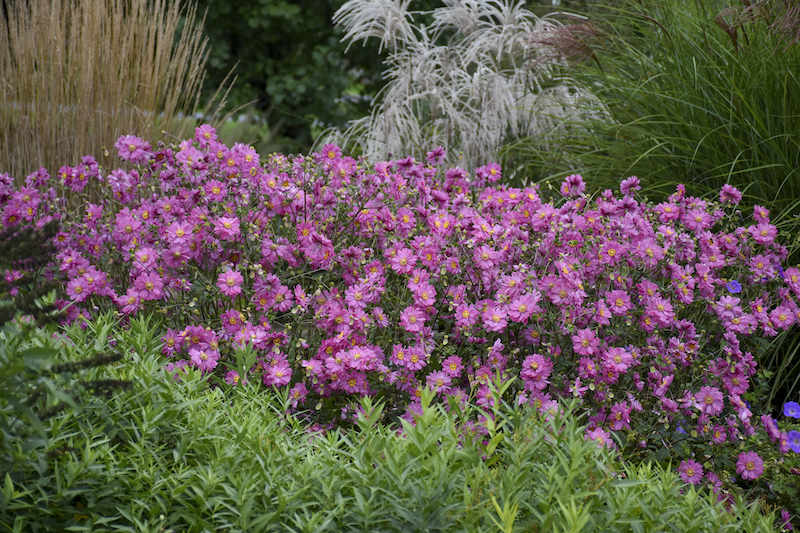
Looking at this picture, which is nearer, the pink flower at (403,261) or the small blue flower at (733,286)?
the pink flower at (403,261)

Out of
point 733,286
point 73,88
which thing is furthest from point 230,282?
point 73,88

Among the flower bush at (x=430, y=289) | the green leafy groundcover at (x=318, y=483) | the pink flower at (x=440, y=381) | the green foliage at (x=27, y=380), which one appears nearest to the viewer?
the green foliage at (x=27, y=380)

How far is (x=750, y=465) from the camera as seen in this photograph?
264 centimetres

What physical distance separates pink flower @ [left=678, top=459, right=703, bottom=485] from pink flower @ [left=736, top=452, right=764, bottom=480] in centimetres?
17

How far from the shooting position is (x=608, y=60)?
14.6ft

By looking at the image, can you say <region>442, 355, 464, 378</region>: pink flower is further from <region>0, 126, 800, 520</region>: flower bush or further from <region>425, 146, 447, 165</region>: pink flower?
<region>425, 146, 447, 165</region>: pink flower

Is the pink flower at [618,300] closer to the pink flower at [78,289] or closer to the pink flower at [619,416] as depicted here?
the pink flower at [619,416]

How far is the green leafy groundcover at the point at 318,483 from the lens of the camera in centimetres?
146

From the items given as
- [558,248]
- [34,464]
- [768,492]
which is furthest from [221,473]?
[768,492]

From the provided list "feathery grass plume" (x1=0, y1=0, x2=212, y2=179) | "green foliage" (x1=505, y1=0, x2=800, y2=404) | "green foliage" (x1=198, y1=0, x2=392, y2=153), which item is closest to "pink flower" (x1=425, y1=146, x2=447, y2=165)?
"green foliage" (x1=505, y1=0, x2=800, y2=404)

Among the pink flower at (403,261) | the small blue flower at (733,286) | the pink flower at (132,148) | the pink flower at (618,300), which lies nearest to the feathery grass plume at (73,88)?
the pink flower at (132,148)

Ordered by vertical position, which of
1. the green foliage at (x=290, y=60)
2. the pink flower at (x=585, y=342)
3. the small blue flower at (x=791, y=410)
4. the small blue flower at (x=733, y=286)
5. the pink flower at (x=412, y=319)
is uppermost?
the small blue flower at (x=733, y=286)

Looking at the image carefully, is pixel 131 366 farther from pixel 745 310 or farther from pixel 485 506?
pixel 745 310

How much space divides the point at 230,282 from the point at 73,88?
2.60m
